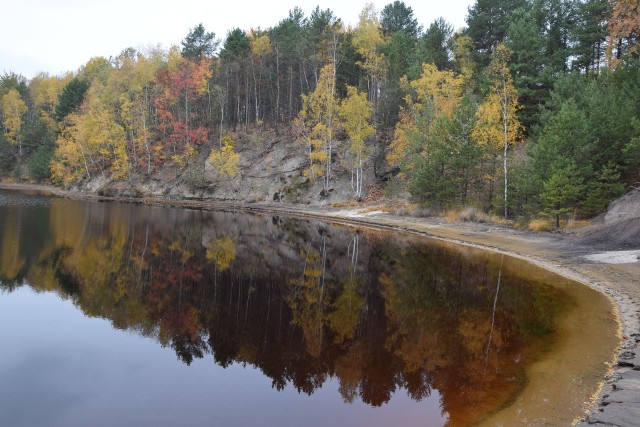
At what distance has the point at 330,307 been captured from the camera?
46.4 ft

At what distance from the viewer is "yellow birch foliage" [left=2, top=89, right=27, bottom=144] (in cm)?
9572

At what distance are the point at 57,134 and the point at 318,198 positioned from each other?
67.3m

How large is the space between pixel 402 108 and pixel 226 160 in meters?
27.0

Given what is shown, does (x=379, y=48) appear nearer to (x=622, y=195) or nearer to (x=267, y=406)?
(x=622, y=195)

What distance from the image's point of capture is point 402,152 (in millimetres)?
45469

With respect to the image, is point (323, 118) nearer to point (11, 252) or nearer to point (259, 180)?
point (259, 180)

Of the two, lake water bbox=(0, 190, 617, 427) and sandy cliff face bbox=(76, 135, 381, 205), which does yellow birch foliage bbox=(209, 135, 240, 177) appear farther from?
lake water bbox=(0, 190, 617, 427)

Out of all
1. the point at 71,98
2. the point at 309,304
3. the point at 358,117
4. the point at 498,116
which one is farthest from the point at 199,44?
the point at 309,304

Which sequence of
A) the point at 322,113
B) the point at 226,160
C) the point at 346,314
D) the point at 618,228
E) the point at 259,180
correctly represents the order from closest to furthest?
the point at 346,314, the point at 618,228, the point at 322,113, the point at 259,180, the point at 226,160

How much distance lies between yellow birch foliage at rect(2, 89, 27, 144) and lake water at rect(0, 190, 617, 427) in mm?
93165

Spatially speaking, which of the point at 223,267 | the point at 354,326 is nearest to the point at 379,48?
the point at 223,267

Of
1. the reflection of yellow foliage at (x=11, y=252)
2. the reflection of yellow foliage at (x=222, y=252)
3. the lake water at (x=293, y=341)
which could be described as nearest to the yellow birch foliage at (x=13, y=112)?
the reflection of yellow foliage at (x=11, y=252)

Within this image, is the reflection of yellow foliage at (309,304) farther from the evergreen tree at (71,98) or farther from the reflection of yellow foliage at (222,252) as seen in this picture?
the evergreen tree at (71,98)

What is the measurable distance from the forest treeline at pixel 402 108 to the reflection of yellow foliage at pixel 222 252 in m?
17.3
